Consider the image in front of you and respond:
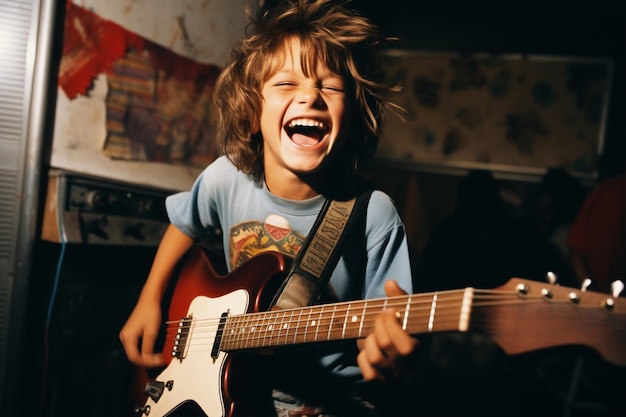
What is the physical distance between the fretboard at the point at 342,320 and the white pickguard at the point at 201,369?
4 centimetres

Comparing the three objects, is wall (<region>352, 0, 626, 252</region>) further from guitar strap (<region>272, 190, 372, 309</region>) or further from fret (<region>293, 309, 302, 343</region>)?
fret (<region>293, 309, 302, 343</region>)

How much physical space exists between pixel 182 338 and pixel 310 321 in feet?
1.22

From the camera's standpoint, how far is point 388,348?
0.82 meters

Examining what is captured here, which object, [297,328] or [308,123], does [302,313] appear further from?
[308,123]

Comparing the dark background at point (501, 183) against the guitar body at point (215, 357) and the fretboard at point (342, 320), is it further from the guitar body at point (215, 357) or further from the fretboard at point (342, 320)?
the fretboard at point (342, 320)

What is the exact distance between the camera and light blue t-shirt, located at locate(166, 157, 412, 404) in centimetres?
103

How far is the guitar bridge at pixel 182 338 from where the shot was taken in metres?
1.14

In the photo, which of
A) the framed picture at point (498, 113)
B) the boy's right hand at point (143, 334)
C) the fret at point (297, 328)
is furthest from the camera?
the framed picture at point (498, 113)

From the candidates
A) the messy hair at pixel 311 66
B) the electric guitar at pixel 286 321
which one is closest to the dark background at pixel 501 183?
the messy hair at pixel 311 66

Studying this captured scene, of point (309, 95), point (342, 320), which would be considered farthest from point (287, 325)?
point (309, 95)

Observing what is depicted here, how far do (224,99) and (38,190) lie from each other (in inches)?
22.0

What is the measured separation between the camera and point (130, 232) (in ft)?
4.86

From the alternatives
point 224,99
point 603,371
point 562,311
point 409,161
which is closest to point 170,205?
point 224,99

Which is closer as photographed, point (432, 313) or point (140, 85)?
point (432, 313)
